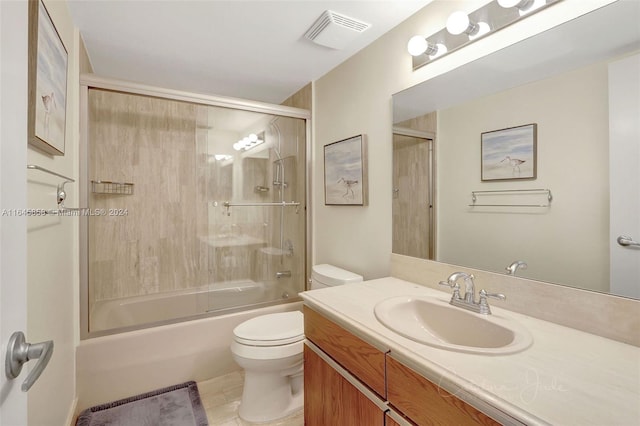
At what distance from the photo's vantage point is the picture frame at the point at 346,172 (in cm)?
203

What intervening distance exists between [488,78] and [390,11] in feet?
2.29

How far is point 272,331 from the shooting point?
178 cm

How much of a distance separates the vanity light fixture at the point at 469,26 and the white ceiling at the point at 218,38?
24 centimetres

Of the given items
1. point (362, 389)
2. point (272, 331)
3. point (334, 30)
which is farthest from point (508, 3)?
point (272, 331)

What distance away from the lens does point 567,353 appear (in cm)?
87

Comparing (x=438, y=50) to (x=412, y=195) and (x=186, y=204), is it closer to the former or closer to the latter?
(x=412, y=195)

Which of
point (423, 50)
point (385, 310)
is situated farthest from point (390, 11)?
point (385, 310)

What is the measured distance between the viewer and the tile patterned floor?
1727 mm

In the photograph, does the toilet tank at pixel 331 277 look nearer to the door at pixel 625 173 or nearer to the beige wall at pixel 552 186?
the beige wall at pixel 552 186

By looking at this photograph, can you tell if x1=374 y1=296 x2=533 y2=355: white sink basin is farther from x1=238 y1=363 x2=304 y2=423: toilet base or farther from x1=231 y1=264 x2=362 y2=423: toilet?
x1=238 y1=363 x2=304 y2=423: toilet base

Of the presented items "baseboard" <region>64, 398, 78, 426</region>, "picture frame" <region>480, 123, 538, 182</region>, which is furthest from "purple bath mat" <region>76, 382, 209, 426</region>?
"picture frame" <region>480, 123, 538, 182</region>

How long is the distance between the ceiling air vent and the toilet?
180 centimetres

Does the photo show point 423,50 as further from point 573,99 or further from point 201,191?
point 201,191

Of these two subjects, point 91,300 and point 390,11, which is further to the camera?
point 91,300
